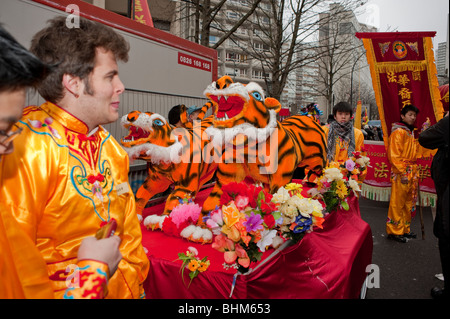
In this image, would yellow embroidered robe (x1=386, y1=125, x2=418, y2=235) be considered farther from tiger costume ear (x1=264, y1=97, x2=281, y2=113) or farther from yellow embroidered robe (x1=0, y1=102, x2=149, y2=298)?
yellow embroidered robe (x1=0, y1=102, x2=149, y2=298)

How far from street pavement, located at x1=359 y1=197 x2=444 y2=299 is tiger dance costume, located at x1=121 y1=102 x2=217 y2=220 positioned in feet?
6.68

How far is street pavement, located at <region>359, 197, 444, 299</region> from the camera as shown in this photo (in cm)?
309

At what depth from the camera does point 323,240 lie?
2.47 meters

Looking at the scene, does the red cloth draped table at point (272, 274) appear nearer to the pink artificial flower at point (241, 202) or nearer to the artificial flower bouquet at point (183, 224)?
the artificial flower bouquet at point (183, 224)

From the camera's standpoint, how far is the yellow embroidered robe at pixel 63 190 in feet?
3.42

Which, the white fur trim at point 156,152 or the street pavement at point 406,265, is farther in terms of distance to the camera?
the street pavement at point 406,265

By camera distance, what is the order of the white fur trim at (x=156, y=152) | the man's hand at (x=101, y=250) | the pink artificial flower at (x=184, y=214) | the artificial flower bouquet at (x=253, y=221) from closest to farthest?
the man's hand at (x=101, y=250)
the artificial flower bouquet at (x=253, y=221)
the pink artificial flower at (x=184, y=214)
the white fur trim at (x=156, y=152)

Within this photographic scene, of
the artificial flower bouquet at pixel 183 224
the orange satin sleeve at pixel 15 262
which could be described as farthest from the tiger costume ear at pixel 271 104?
the orange satin sleeve at pixel 15 262

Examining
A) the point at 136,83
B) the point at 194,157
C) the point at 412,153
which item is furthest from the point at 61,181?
the point at 412,153

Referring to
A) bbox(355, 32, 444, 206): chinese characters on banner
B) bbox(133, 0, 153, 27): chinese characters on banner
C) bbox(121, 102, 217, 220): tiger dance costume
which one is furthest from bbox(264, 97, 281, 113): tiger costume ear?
bbox(133, 0, 153, 27): chinese characters on banner

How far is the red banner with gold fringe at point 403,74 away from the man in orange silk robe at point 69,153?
4430mm

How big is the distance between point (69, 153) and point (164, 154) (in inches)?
64.7

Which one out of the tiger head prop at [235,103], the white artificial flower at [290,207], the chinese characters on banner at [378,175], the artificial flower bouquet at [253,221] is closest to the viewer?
the artificial flower bouquet at [253,221]

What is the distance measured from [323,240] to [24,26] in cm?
287
